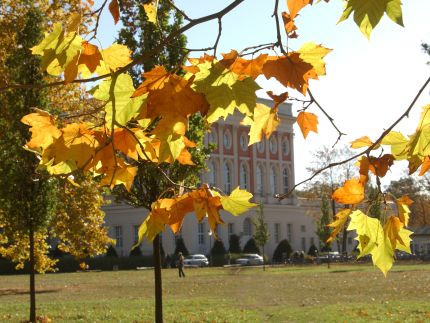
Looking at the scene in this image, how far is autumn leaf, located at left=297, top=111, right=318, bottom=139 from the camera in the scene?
1618 millimetres

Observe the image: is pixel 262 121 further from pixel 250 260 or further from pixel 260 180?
pixel 260 180

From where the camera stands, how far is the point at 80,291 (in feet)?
73.7

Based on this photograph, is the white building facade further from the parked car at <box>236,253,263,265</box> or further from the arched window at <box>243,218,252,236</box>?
the parked car at <box>236,253,263,265</box>

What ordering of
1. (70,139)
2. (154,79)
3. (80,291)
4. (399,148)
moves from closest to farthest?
(154,79), (70,139), (399,148), (80,291)

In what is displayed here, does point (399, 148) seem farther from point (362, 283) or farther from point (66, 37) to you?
point (362, 283)

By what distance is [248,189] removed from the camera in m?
60.8

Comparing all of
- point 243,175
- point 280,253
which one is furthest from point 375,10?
point 243,175

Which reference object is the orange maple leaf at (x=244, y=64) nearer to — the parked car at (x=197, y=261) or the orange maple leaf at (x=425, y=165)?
the orange maple leaf at (x=425, y=165)

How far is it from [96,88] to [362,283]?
22.3 m

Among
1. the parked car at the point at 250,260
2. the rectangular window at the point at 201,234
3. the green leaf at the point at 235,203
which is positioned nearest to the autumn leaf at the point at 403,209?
the green leaf at the point at 235,203

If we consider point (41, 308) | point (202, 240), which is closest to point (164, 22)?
point (41, 308)

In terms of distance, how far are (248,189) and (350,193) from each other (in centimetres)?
5931

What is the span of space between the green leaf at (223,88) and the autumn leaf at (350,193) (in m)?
0.44

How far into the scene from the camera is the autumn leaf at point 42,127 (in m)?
1.44
